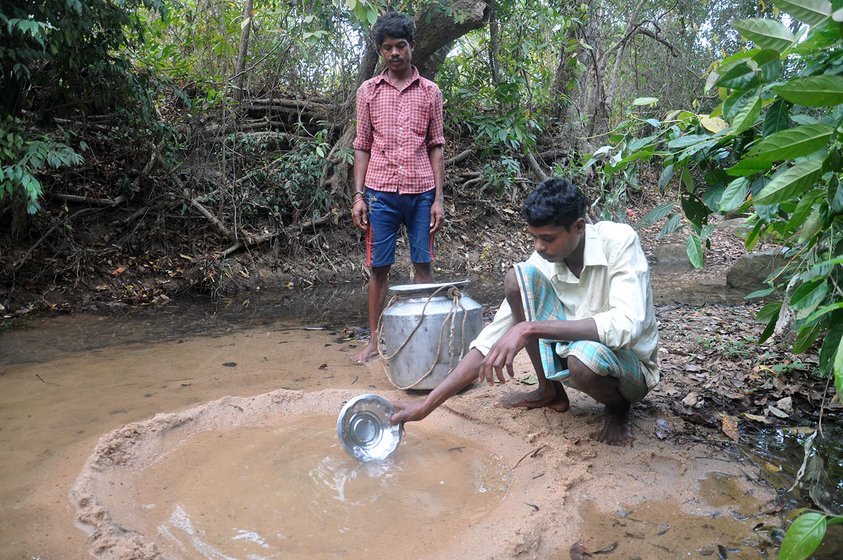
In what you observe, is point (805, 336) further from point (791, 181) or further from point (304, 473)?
point (304, 473)

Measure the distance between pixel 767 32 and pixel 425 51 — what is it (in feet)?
18.7

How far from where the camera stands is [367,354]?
4.06 metres

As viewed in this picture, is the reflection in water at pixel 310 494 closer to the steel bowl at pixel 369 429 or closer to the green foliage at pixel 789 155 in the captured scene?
the steel bowl at pixel 369 429

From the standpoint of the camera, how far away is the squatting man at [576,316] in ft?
7.94

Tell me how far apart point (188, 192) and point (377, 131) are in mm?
3456

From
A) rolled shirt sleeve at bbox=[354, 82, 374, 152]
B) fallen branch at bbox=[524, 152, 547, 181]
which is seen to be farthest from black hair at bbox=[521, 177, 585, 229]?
fallen branch at bbox=[524, 152, 547, 181]

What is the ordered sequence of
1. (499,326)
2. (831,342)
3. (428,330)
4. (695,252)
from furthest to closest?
(428,330), (499,326), (695,252), (831,342)

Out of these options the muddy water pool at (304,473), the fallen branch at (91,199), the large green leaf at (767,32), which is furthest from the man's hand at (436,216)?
the fallen branch at (91,199)

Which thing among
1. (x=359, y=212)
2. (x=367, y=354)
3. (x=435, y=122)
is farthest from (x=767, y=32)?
(x=367, y=354)

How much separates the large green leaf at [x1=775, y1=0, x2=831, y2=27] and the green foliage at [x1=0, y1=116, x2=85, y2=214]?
14.5ft

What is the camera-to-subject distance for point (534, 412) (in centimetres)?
310

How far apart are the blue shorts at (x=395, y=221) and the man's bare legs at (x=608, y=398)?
61.3 inches

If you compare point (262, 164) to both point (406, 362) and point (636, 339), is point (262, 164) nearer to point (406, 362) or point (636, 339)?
point (406, 362)

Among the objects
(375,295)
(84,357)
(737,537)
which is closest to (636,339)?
(737,537)
